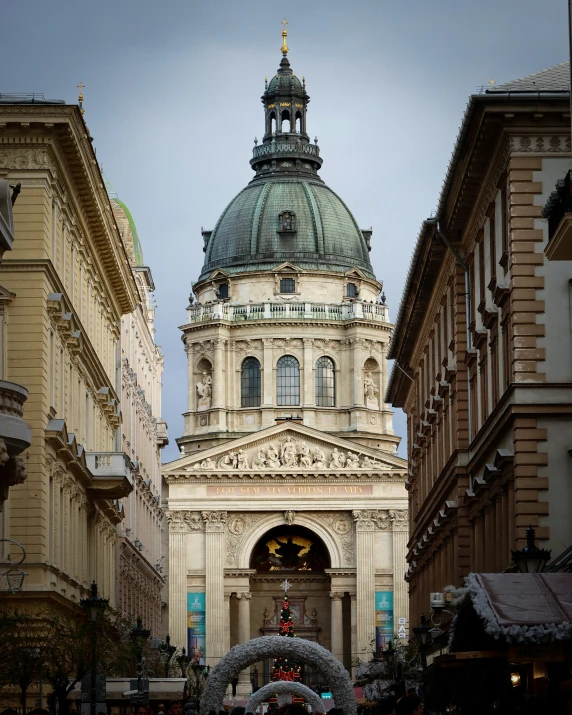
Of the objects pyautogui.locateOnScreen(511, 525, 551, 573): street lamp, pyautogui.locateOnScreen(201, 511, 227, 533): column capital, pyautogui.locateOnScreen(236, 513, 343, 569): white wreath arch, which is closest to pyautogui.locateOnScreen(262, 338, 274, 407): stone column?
pyautogui.locateOnScreen(236, 513, 343, 569): white wreath arch

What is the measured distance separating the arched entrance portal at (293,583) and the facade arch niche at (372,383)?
39.4ft

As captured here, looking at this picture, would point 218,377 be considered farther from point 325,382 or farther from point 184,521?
point 184,521

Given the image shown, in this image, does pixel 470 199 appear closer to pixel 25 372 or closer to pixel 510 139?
pixel 510 139

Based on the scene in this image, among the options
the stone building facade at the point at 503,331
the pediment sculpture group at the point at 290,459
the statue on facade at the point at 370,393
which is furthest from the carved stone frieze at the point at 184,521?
the stone building facade at the point at 503,331

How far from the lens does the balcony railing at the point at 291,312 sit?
426 feet

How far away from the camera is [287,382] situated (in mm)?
129000

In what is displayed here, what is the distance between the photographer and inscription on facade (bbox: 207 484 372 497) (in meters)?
115

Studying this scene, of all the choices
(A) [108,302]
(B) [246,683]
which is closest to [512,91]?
(A) [108,302]

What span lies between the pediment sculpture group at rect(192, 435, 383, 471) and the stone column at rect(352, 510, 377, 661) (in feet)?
11.0

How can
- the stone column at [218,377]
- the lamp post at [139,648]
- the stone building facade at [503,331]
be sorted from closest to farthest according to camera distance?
the stone building facade at [503,331], the lamp post at [139,648], the stone column at [218,377]

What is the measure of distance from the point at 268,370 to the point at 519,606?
111 m

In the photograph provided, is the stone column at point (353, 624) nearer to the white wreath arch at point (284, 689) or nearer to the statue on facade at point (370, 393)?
the statue on facade at point (370, 393)

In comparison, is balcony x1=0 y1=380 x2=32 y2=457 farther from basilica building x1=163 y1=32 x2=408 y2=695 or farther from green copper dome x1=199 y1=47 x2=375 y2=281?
green copper dome x1=199 y1=47 x2=375 y2=281

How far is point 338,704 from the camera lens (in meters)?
36.2
